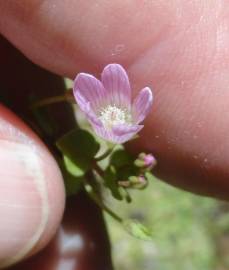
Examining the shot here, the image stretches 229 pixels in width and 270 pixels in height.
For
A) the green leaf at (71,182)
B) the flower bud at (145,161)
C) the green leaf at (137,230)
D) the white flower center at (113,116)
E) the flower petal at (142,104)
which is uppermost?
the flower petal at (142,104)

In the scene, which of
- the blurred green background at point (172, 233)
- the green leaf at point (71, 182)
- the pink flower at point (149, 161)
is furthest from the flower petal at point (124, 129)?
the blurred green background at point (172, 233)

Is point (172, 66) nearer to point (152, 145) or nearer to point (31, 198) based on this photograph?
point (152, 145)

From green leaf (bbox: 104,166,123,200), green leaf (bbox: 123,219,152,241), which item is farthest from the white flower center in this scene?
green leaf (bbox: 123,219,152,241)

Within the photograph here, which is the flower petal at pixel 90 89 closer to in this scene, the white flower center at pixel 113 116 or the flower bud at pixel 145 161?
the white flower center at pixel 113 116

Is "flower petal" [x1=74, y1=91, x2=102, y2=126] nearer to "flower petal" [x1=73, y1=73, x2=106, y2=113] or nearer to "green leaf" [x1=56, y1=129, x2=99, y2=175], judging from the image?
"flower petal" [x1=73, y1=73, x2=106, y2=113]

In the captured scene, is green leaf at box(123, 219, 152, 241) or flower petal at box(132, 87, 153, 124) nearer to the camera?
flower petal at box(132, 87, 153, 124)

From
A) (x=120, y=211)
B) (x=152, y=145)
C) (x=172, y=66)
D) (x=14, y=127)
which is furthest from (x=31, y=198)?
(x=120, y=211)
